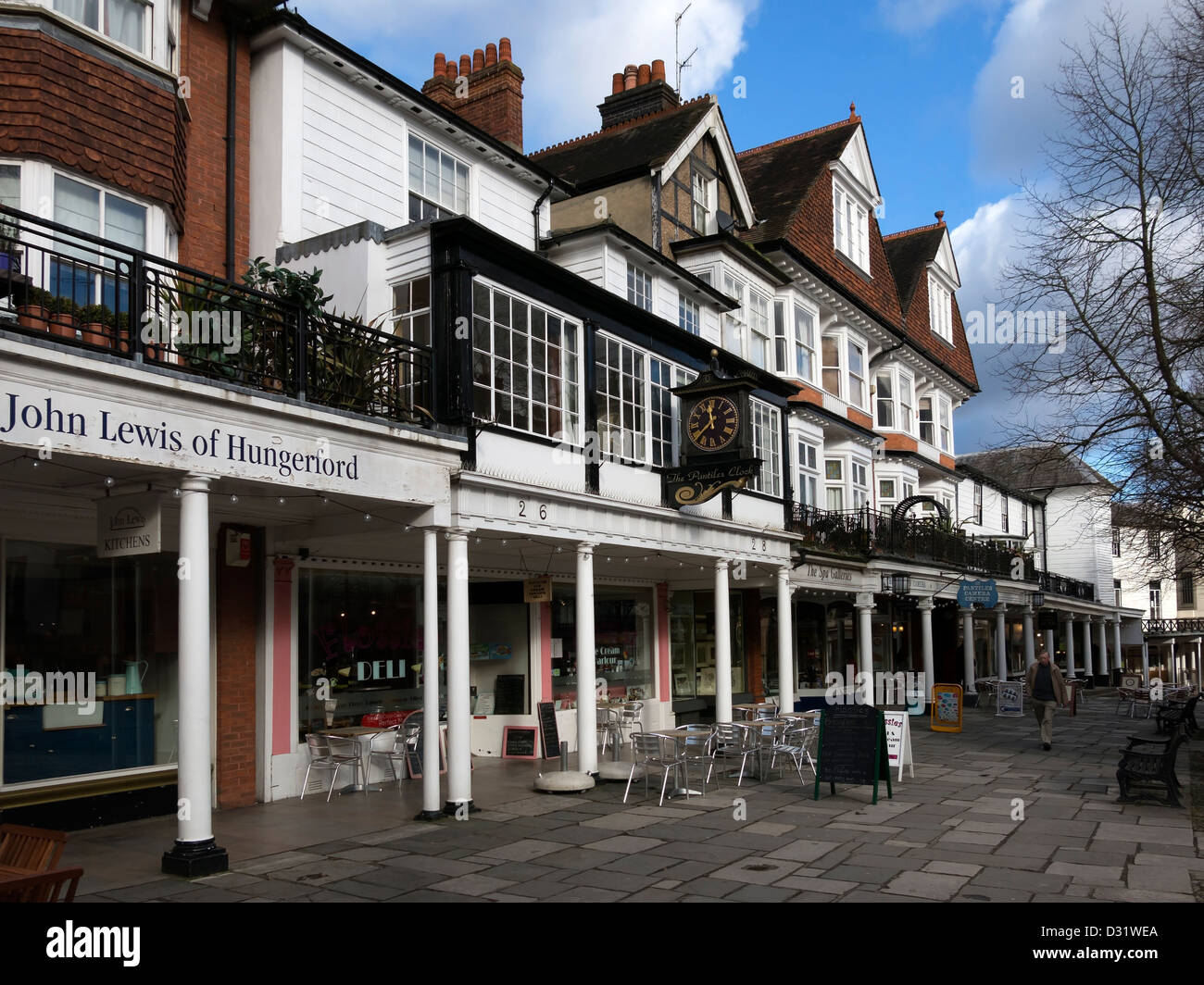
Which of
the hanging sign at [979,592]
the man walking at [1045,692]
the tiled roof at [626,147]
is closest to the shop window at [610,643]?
the man walking at [1045,692]

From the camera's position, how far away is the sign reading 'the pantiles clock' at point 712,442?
48.5 ft

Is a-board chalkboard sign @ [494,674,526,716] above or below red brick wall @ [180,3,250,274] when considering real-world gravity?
below

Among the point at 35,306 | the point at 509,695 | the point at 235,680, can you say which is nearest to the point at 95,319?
the point at 35,306

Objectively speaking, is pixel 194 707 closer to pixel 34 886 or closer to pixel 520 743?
pixel 34 886

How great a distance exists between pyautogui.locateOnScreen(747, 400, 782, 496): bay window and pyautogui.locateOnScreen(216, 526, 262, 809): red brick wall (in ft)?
31.8

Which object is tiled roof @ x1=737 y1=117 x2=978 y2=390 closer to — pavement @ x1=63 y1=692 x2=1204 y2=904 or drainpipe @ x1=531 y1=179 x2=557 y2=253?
drainpipe @ x1=531 y1=179 x2=557 y2=253

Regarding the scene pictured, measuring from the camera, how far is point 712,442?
15203 millimetres

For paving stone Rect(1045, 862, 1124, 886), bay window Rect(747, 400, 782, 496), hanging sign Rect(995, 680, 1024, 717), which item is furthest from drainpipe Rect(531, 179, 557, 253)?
hanging sign Rect(995, 680, 1024, 717)

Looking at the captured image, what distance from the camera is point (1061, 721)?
24781mm

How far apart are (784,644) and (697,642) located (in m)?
3.94

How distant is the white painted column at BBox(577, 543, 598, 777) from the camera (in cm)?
1307
